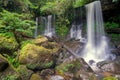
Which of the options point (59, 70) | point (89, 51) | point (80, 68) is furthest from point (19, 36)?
point (89, 51)

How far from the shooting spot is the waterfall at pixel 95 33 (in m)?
15.6

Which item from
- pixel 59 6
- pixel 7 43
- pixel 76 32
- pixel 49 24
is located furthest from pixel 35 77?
pixel 49 24

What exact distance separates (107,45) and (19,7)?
793cm

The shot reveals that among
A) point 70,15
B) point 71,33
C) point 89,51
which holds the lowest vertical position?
point 89,51

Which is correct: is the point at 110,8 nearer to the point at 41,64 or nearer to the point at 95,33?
the point at 95,33

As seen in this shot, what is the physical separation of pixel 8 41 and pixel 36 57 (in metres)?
1.37

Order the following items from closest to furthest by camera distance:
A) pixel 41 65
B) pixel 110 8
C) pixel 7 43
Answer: pixel 41 65
pixel 7 43
pixel 110 8

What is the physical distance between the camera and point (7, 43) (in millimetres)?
7883

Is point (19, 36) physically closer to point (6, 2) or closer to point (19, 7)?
point (6, 2)

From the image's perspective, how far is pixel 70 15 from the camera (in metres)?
19.8

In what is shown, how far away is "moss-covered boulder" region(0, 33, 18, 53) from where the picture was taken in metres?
7.72

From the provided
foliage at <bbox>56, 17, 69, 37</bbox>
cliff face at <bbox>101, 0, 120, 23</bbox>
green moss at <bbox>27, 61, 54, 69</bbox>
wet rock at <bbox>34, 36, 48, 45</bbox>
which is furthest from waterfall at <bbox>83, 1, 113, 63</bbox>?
green moss at <bbox>27, 61, 54, 69</bbox>

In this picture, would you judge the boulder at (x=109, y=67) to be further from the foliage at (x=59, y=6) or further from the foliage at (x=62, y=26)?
the foliage at (x=59, y=6)

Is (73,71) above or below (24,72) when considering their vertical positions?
below
